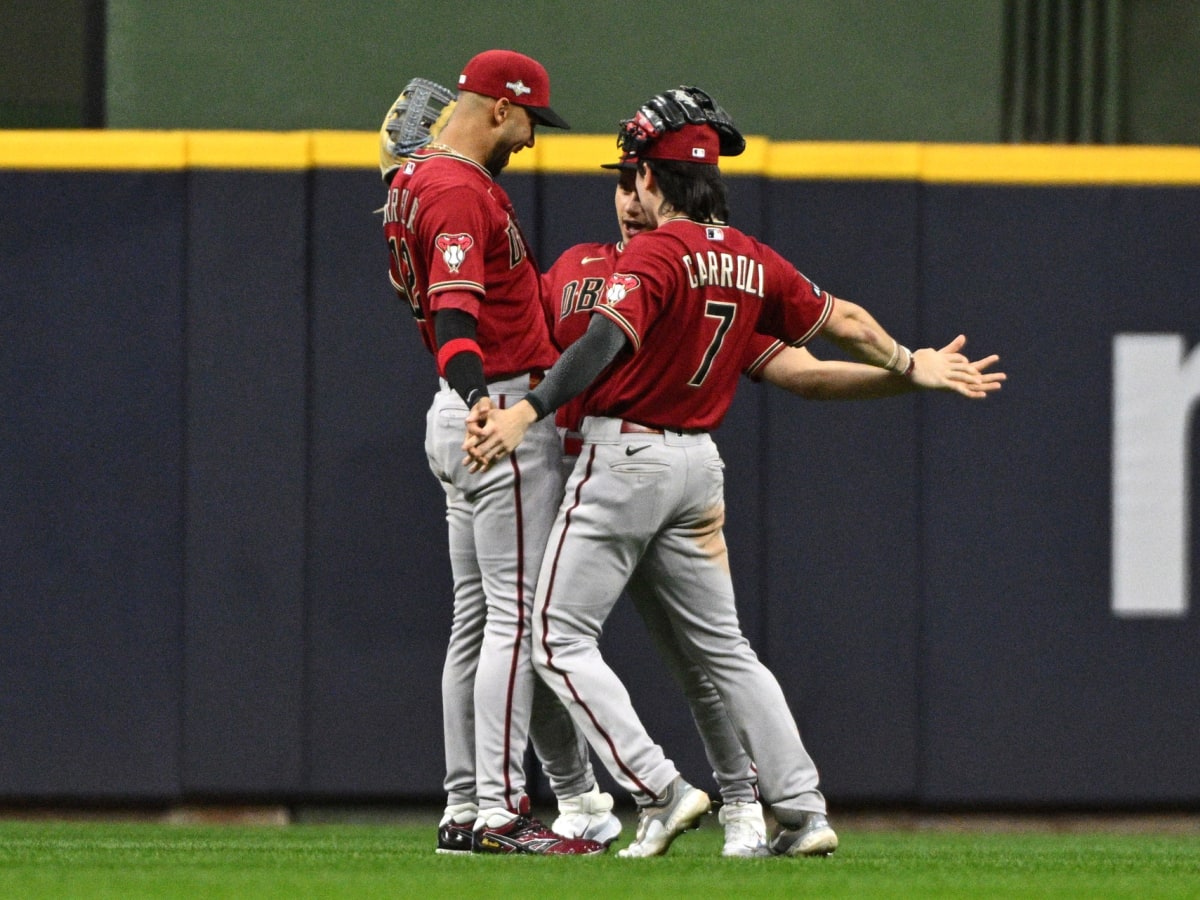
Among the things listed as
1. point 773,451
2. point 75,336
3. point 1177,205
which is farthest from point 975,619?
point 75,336

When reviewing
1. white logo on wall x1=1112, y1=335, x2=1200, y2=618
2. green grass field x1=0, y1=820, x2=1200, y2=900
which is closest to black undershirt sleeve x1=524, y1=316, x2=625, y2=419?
green grass field x1=0, y1=820, x2=1200, y2=900

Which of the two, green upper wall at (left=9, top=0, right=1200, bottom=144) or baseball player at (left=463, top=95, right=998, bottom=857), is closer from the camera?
baseball player at (left=463, top=95, right=998, bottom=857)

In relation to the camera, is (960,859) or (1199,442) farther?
(1199,442)

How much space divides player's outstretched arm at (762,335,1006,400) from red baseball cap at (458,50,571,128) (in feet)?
3.04

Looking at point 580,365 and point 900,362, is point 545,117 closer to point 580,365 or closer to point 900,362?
point 580,365

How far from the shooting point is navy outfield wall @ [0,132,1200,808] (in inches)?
243

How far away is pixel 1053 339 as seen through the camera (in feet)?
20.7

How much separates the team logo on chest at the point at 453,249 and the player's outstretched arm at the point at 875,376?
96 centimetres

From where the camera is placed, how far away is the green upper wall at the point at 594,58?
643 centimetres

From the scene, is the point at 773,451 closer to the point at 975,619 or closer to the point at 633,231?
the point at 975,619

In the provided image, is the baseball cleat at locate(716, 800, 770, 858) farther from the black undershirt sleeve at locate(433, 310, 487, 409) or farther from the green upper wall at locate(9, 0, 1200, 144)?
the green upper wall at locate(9, 0, 1200, 144)

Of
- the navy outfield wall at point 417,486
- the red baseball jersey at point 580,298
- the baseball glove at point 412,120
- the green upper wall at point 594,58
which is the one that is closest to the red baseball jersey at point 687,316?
the red baseball jersey at point 580,298

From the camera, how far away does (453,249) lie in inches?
177

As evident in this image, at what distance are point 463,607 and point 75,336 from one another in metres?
2.00
